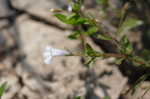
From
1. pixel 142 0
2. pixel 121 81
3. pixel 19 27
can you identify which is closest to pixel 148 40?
pixel 142 0

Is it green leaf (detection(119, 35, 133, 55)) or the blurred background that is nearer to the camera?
green leaf (detection(119, 35, 133, 55))

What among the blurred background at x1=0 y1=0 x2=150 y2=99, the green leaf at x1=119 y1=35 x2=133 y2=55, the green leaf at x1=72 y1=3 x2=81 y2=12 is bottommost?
the blurred background at x1=0 y1=0 x2=150 y2=99

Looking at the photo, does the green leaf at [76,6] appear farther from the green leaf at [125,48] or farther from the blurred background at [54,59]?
the blurred background at [54,59]

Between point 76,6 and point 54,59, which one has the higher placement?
point 76,6

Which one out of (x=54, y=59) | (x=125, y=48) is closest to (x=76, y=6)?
(x=125, y=48)

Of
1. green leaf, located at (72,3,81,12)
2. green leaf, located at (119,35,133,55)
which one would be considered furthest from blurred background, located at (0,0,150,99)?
green leaf, located at (72,3,81,12)

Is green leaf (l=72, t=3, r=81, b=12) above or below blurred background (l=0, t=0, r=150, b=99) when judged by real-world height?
above

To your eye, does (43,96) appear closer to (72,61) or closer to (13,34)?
(72,61)

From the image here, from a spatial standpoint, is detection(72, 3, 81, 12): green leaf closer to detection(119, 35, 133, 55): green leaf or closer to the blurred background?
detection(119, 35, 133, 55): green leaf

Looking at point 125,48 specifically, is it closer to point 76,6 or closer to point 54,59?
point 76,6
